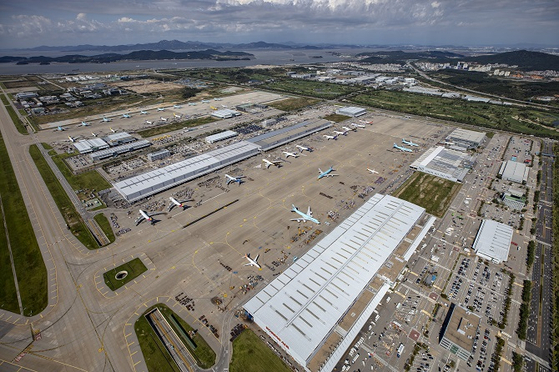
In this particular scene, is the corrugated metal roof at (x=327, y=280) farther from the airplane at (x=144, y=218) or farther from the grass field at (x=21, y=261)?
the grass field at (x=21, y=261)

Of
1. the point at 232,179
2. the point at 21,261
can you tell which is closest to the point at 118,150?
the point at 232,179

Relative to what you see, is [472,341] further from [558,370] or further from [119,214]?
[119,214]

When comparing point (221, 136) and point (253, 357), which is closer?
point (253, 357)

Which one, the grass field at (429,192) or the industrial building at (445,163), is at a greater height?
the industrial building at (445,163)

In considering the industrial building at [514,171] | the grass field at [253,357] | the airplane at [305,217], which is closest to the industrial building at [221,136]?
the airplane at [305,217]

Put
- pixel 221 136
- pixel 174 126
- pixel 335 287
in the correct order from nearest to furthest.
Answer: pixel 335 287
pixel 221 136
pixel 174 126

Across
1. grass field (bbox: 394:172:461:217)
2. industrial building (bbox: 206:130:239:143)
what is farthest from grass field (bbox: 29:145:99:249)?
grass field (bbox: 394:172:461:217)

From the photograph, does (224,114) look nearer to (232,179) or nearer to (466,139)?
(232,179)
